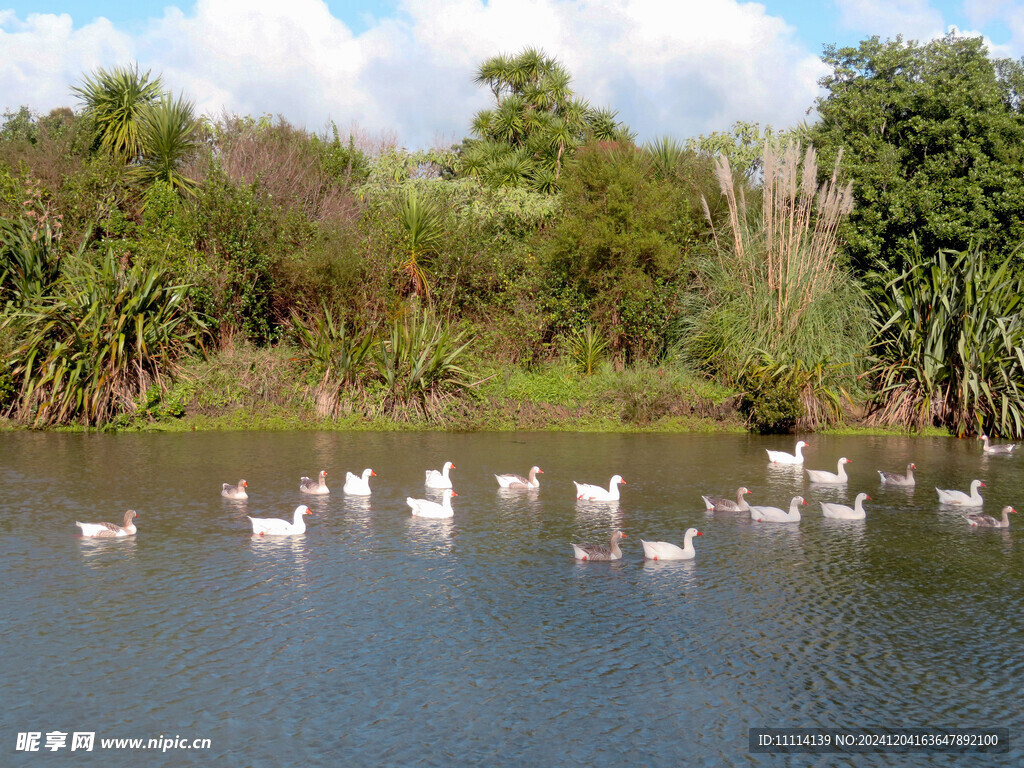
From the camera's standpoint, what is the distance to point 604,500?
1469 cm

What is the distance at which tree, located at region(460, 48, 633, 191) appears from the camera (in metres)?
33.8

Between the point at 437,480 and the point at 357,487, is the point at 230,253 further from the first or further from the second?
the point at 437,480

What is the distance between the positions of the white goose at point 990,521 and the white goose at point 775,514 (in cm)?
234

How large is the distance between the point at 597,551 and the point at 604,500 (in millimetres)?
3474

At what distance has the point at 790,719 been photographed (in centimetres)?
732

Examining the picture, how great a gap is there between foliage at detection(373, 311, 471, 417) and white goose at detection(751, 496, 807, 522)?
419 inches

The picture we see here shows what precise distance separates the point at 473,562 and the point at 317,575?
1808 mm

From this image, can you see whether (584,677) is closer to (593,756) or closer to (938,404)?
(593,756)

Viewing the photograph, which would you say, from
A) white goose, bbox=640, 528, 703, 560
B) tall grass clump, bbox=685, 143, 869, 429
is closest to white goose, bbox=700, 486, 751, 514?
white goose, bbox=640, 528, 703, 560

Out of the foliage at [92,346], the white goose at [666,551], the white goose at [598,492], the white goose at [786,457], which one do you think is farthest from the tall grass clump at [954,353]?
the foliage at [92,346]

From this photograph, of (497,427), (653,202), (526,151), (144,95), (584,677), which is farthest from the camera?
(526,151)

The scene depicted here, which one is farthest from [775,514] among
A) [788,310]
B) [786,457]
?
[788,310]

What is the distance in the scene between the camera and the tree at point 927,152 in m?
25.0

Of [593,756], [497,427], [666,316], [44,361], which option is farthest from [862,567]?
[44,361]
